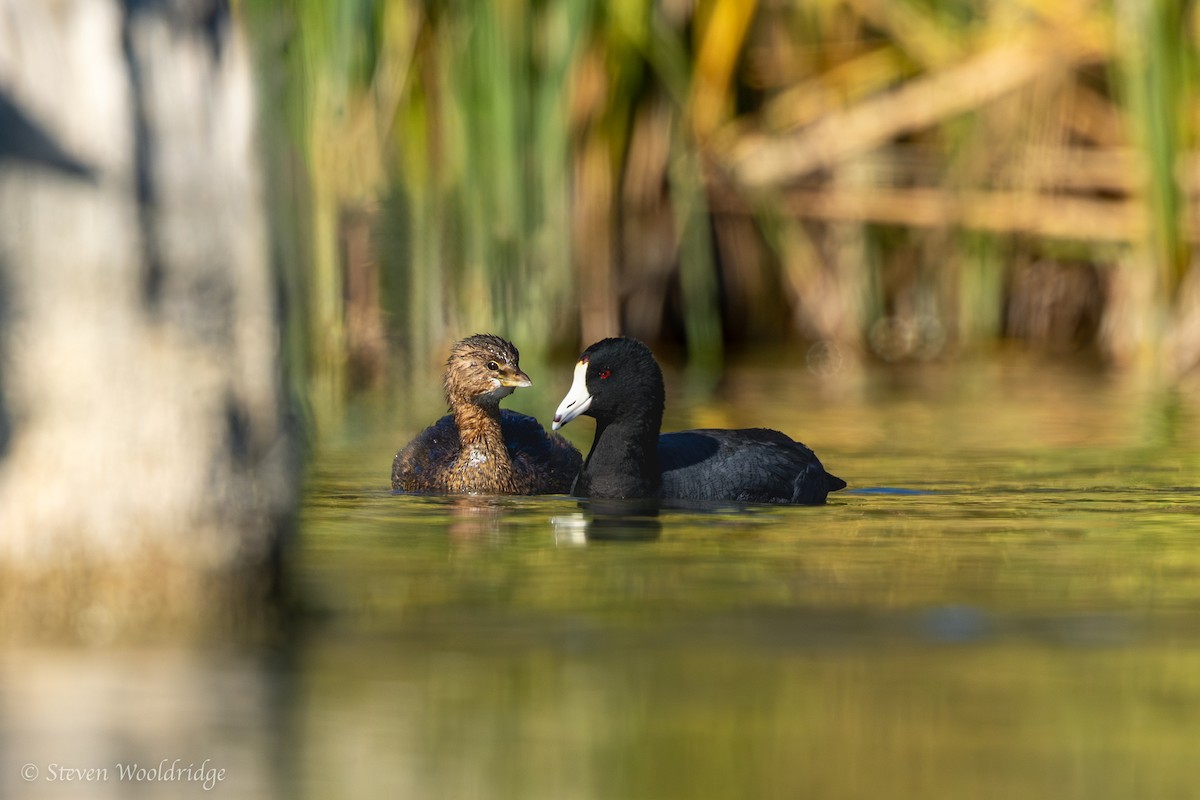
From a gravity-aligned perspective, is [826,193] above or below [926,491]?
above

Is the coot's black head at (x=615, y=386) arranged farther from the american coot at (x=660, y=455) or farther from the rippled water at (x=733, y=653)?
the rippled water at (x=733, y=653)

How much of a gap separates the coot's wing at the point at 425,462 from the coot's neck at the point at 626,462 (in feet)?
1.76

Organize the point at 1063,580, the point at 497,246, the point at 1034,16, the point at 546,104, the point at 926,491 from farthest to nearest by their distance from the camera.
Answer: the point at 1034,16 → the point at 546,104 → the point at 497,246 → the point at 926,491 → the point at 1063,580

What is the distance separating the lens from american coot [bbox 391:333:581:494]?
745 cm

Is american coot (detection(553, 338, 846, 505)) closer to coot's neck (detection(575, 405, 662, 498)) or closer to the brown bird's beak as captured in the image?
coot's neck (detection(575, 405, 662, 498))

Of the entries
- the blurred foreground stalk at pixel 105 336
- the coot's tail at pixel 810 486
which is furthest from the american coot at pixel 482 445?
the blurred foreground stalk at pixel 105 336

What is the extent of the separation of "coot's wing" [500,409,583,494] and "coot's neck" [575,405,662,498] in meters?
Answer: 0.35

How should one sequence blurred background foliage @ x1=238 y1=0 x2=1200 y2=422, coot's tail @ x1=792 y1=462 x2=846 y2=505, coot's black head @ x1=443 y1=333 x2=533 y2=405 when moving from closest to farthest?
coot's tail @ x1=792 y1=462 x2=846 y2=505
coot's black head @ x1=443 y1=333 x2=533 y2=405
blurred background foliage @ x1=238 y1=0 x2=1200 y2=422

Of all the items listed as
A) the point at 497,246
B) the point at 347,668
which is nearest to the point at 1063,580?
the point at 347,668

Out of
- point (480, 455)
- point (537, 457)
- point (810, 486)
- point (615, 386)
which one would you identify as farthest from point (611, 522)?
point (537, 457)

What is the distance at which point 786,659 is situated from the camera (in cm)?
409

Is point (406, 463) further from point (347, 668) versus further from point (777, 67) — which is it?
point (777, 67)

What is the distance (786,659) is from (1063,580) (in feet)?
4.02

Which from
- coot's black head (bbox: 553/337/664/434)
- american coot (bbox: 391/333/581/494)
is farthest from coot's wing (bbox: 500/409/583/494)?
coot's black head (bbox: 553/337/664/434)
